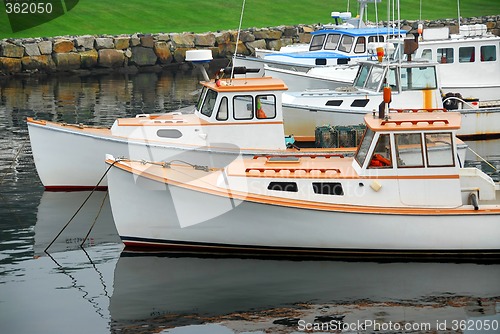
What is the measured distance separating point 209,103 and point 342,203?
5.28 meters

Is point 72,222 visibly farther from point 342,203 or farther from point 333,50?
point 333,50

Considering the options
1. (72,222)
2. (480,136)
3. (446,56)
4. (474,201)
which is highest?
(446,56)

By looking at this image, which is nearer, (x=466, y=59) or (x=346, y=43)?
(x=466, y=59)

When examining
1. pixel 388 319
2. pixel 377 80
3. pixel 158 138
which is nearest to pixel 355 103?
pixel 377 80

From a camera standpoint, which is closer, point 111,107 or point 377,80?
point 377,80

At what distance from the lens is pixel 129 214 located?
53.9 ft

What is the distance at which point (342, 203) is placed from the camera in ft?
52.1

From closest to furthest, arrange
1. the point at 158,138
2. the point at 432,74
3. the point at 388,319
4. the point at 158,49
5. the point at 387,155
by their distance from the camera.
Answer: the point at 388,319, the point at 387,155, the point at 158,138, the point at 432,74, the point at 158,49

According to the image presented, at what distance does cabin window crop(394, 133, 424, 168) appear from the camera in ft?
51.6

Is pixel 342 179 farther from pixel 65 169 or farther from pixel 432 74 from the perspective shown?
pixel 432 74

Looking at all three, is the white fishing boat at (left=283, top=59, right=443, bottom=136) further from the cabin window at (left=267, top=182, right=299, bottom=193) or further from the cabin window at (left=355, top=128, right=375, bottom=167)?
the cabin window at (left=267, top=182, right=299, bottom=193)

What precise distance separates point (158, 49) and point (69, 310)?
32.4 m

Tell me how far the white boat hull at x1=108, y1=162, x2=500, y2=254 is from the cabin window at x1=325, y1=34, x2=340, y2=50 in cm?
1724

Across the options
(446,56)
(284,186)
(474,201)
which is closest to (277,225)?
(284,186)
